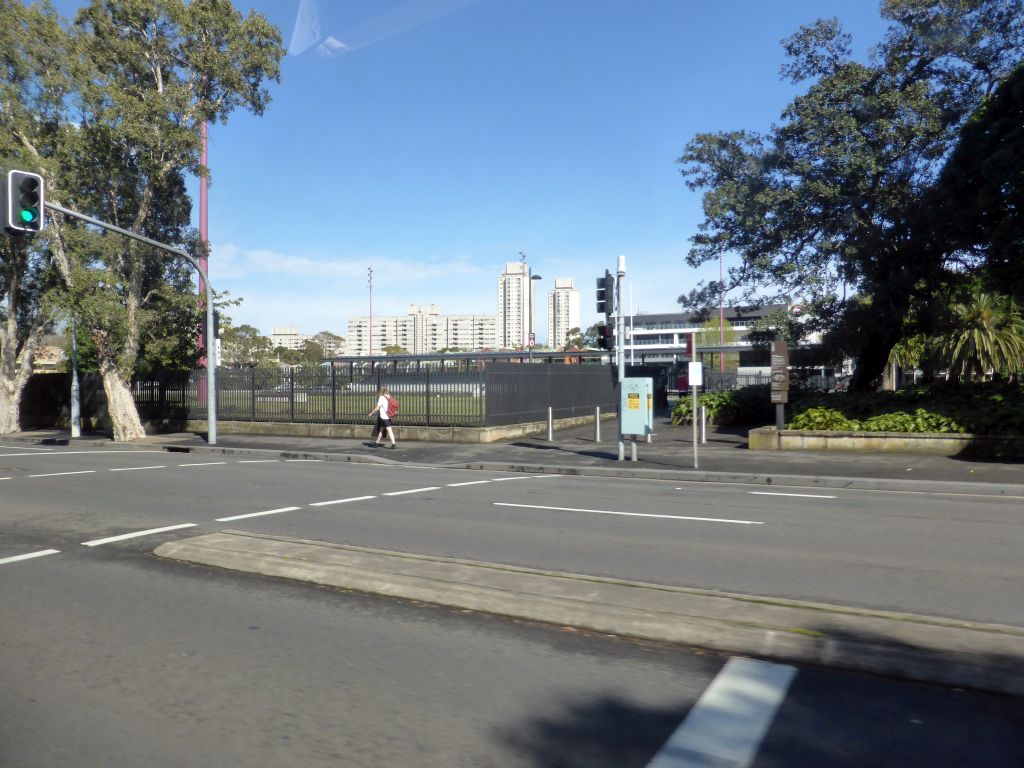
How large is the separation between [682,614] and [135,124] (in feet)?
76.0

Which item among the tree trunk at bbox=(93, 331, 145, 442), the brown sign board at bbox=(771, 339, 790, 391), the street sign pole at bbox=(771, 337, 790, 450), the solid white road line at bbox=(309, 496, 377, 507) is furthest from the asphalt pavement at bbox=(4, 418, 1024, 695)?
the tree trunk at bbox=(93, 331, 145, 442)

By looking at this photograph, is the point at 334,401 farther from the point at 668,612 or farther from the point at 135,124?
the point at 668,612

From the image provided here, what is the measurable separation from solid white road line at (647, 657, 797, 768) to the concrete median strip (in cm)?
34

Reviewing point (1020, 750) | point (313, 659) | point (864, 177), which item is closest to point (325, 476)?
point (313, 659)

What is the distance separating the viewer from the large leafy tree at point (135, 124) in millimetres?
23812

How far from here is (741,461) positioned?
1778 centimetres

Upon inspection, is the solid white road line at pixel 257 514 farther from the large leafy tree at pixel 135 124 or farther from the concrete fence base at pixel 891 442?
the large leafy tree at pixel 135 124

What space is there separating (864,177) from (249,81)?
1821cm

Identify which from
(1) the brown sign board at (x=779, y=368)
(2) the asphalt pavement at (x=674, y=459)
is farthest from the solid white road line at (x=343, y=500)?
(1) the brown sign board at (x=779, y=368)

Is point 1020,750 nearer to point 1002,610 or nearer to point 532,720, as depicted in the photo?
point 532,720

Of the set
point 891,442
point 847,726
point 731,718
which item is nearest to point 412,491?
point 731,718

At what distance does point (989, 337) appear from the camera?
34.0m

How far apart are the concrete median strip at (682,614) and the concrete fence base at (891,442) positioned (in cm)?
1372

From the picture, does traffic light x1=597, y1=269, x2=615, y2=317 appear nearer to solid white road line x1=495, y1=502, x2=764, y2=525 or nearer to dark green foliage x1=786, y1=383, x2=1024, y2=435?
dark green foliage x1=786, y1=383, x2=1024, y2=435
